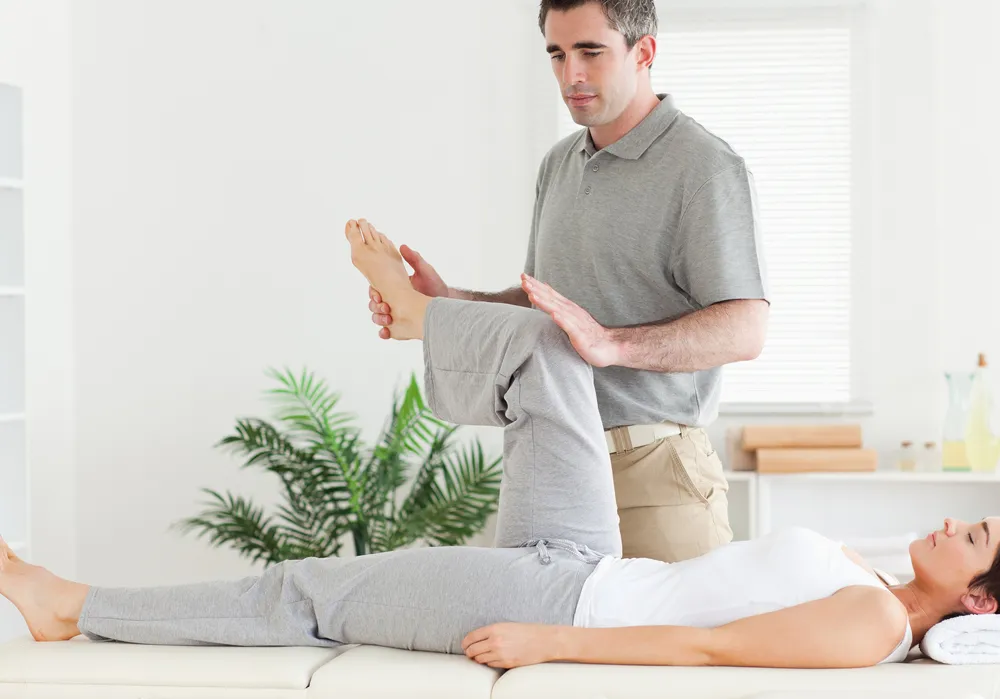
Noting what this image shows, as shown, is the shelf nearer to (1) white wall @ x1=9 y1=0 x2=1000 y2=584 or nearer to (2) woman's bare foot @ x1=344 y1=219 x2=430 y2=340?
(1) white wall @ x1=9 y1=0 x2=1000 y2=584

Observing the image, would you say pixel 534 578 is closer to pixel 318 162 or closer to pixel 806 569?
pixel 806 569

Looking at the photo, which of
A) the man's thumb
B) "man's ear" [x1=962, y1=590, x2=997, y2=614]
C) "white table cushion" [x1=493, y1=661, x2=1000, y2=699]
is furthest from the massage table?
the man's thumb

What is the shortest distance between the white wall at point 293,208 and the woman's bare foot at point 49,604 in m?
2.00

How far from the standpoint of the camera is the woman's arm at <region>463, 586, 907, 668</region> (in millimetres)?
1685

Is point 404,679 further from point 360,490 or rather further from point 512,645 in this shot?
point 360,490

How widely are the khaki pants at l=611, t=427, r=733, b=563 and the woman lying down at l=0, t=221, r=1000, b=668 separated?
21 centimetres

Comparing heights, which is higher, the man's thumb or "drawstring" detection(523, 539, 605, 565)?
the man's thumb

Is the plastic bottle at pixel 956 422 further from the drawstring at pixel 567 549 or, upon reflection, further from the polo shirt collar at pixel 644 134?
the drawstring at pixel 567 549

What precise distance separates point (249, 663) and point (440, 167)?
2478 mm

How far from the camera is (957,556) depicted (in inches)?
73.9

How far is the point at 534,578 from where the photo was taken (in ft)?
6.03

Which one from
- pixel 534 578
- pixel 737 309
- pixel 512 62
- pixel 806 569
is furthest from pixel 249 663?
pixel 512 62

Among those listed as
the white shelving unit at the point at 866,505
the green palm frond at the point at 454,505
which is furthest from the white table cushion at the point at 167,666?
the white shelving unit at the point at 866,505

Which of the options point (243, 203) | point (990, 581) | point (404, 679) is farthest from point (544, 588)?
point (243, 203)
